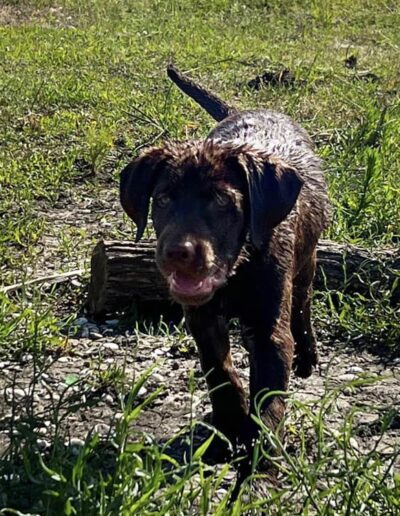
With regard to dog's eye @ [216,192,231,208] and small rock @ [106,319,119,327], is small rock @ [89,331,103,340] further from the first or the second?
dog's eye @ [216,192,231,208]

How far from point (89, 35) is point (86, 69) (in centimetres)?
261

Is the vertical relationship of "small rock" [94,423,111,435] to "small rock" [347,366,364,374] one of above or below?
above

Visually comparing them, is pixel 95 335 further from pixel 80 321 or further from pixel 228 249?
pixel 228 249

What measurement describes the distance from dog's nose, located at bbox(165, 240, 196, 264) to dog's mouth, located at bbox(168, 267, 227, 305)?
4.8 inches

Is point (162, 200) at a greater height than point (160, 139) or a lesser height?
greater

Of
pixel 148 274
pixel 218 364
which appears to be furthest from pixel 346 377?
pixel 148 274

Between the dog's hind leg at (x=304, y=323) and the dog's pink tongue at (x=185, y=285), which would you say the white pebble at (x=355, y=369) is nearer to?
the dog's hind leg at (x=304, y=323)

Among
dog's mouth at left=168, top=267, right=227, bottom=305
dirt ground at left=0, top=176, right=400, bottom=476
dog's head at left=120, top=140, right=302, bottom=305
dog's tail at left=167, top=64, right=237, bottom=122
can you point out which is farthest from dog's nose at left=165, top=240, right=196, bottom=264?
dog's tail at left=167, top=64, right=237, bottom=122

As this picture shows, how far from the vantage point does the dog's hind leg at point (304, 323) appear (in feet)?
15.3

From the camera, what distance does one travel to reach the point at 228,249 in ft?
11.8

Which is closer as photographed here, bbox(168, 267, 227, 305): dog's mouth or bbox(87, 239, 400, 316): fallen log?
bbox(168, 267, 227, 305): dog's mouth

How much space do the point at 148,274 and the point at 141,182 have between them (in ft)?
3.80

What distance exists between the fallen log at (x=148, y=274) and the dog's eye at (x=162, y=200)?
124 centimetres

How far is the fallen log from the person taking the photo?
4957 millimetres
